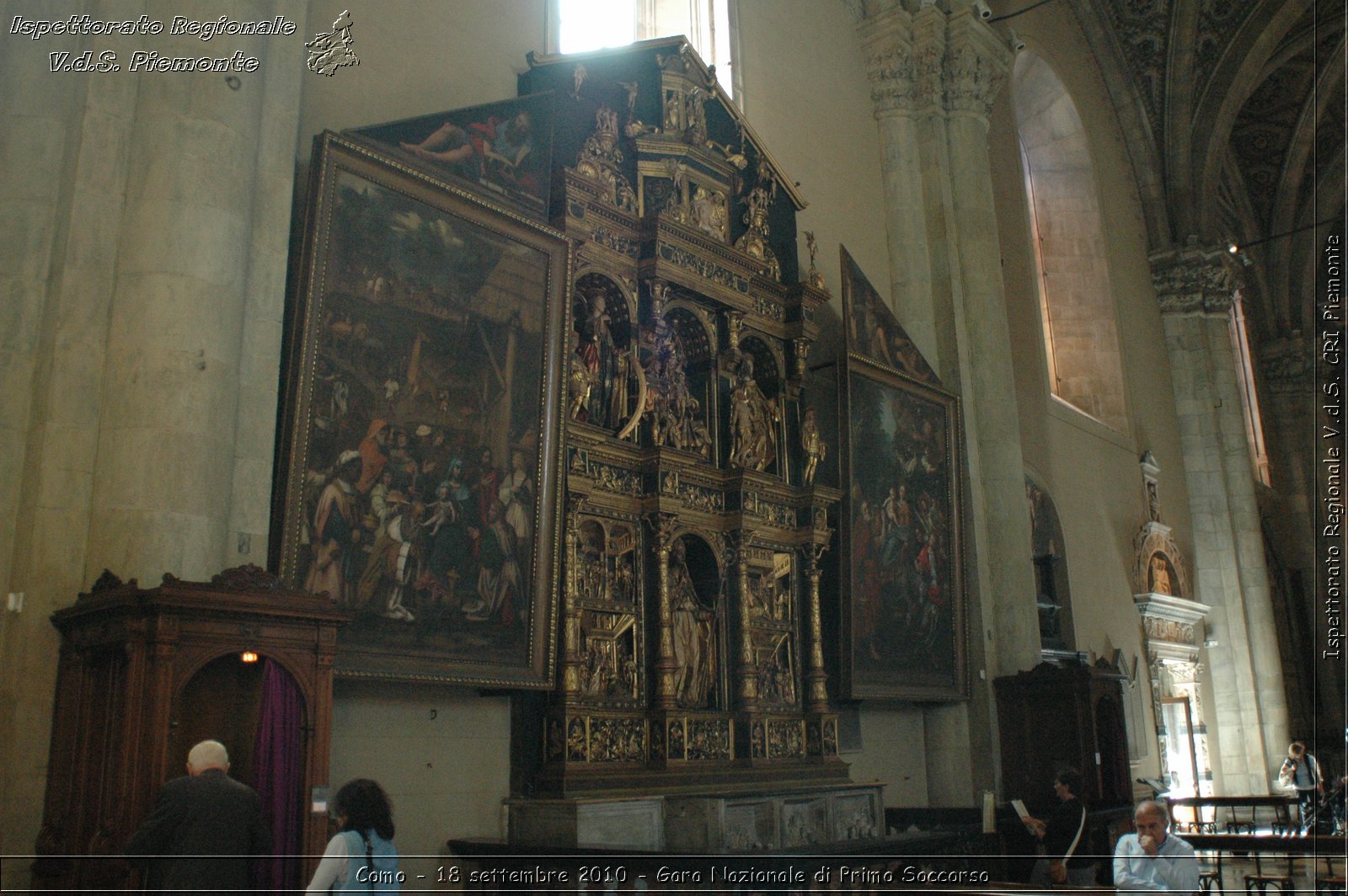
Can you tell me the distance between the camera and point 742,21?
40.8ft

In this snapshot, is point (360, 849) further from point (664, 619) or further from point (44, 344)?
point (664, 619)

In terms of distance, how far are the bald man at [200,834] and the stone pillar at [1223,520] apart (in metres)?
17.8

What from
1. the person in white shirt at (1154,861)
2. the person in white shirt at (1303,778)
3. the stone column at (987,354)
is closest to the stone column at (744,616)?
the stone column at (987,354)

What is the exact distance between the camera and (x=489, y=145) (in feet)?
27.1

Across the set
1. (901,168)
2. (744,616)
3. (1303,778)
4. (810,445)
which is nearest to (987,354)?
(901,168)

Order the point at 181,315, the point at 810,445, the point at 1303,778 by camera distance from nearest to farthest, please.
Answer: the point at 181,315
the point at 810,445
the point at 1303,778

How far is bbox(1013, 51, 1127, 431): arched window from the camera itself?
1875 centimetres

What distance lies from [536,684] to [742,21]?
301 inches

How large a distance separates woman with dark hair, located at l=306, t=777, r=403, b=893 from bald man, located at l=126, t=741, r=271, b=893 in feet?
1.75

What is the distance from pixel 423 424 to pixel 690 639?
319 cm

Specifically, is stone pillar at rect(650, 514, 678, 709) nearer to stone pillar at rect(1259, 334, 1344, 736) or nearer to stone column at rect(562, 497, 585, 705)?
stone column at rect(562, 497, 585, 705)

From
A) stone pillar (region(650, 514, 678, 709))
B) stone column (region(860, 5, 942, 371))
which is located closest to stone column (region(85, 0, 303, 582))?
stone pillar (region(650, 514, 678, 709))

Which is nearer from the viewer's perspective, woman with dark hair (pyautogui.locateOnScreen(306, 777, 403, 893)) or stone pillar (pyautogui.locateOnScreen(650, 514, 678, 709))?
woman with dark hair (pyautogui.locateOnScreen(306, 777, 403, 893))

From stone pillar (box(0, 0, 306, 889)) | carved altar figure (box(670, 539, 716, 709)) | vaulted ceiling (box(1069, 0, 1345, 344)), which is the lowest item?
carved altar figure (box(670, 539, 716, 709))
